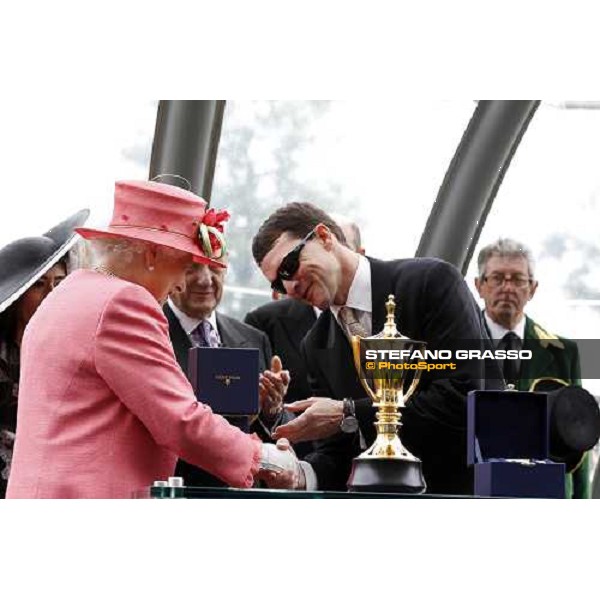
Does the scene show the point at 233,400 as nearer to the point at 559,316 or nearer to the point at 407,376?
the point at 407,376

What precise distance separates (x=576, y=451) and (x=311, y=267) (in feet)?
2.73

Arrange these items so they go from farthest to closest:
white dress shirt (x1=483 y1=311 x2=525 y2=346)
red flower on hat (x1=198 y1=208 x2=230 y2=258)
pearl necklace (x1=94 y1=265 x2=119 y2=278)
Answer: white dress shirt (x1=483 y1=311 x2=525 y2=346)
red flower on hat (x1=198 y1=208 x2=230 y2=258)
pearl necklace (x1=94 y1=265 x2=119 y2=278)

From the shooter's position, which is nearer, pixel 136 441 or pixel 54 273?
pixel 136 441

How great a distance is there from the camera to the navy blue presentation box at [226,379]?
350 cm

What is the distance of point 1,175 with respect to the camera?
12.3 feet

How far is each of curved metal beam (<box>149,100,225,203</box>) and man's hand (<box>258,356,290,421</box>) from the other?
497 millimetres

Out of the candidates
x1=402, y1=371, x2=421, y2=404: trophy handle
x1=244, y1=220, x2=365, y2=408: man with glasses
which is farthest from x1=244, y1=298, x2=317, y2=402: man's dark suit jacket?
x1=402, y1=371, x2=421, y2=404: trophy handle

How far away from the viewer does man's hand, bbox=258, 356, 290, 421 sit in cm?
360

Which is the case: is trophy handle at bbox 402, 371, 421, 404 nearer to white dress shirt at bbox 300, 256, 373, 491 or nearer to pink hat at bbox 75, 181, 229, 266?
white dress shirt at bbox 300, 256, 373, 491

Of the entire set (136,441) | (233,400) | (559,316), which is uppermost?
(559,316)

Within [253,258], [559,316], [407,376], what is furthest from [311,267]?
[559,316]

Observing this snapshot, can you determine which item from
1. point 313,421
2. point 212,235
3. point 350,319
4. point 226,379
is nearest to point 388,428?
point 313,421

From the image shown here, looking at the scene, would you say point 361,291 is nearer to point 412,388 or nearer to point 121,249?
point 412,388

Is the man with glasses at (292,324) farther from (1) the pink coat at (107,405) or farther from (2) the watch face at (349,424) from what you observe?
(1) the pink coat at (107,405)
